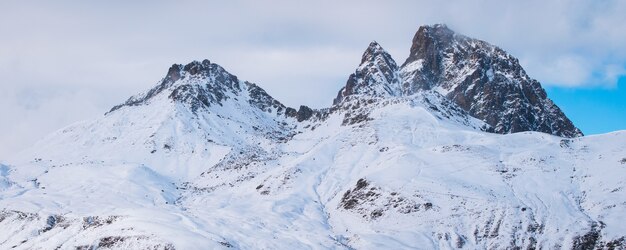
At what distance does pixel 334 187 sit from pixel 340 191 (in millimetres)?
3504

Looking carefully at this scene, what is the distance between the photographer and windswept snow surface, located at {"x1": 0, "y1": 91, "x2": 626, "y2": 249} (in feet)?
270

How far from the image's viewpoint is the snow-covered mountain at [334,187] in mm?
82438

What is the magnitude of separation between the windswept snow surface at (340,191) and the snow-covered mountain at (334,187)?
0.93 ft

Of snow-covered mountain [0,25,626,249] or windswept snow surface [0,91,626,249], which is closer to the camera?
windswept snow surface [0,91,626,249]

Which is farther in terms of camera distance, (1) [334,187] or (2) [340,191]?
(1) [334,187]

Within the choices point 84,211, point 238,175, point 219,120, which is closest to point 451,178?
point 238,175

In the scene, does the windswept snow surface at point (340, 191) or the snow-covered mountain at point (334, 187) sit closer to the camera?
the windswept snow surface at point (340, 191)

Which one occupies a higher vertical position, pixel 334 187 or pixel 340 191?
pixel 334 187

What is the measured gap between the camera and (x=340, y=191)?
109 metres

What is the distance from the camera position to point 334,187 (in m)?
112

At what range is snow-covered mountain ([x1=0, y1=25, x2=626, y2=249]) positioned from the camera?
82438 millimetres

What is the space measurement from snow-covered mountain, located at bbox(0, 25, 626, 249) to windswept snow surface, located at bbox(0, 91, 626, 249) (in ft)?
0.93

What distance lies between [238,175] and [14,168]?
2191 inches

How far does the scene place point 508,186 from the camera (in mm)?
97000
